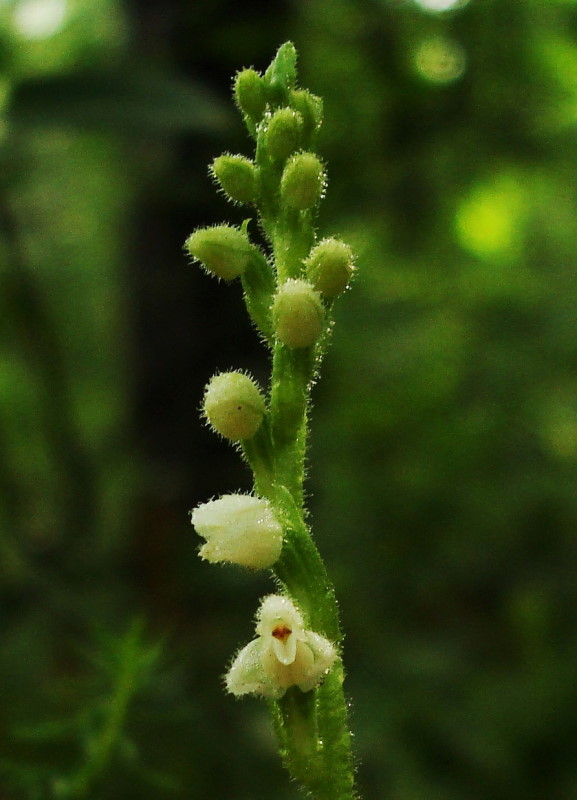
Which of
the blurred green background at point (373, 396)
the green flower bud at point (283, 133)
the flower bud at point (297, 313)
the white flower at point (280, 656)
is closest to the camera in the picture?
the white flower at point (280, 656)

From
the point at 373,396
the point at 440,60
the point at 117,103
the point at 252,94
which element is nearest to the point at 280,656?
the point at 252,94

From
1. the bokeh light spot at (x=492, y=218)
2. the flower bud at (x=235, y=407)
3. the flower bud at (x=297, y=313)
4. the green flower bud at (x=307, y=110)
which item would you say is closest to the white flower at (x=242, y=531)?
the flower bud at (x=235, y=407)

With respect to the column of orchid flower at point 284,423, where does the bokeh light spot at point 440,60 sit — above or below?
above

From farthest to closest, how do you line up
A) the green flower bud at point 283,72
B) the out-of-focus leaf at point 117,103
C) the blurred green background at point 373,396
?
1. the blurred green background at point 373,396
2. the out-of-focus leaf at point 117,103
3. the green flower bud at point 283,72

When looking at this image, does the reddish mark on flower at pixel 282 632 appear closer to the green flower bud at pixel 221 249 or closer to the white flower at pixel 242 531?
the white flower at pixel 242 531

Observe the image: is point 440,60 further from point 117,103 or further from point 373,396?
point 117,103

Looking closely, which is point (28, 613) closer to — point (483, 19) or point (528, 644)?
point (528, 644)
